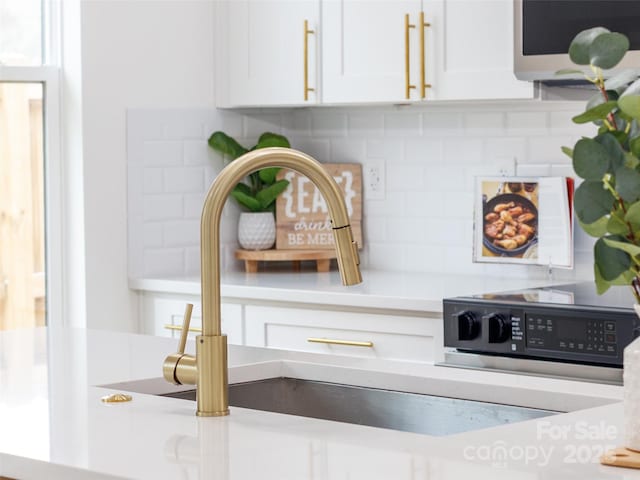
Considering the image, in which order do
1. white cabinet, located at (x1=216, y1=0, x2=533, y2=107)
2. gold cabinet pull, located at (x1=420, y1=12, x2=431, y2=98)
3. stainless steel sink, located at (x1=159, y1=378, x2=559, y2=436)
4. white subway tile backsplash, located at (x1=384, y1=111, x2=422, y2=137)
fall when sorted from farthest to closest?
white subway tile backsplash, located at (x1=384, y1=111, x2=422, y2=137)
gold cabinet pull, located at (x1=420, y1=12, x2=431, y2=98)
white cabinet, located at (x1=216, y1=0, x2=533, y2=107)
stainless steel sink, located at (x1=159, y1=378, x2=559, y2=436)

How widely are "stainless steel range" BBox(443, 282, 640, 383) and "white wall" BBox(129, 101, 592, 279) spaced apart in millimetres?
727

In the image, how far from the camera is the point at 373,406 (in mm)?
2049

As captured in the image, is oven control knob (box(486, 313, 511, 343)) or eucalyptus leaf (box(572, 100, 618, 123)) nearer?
eucalyptus leaf (box(572, 100, 618, 123))

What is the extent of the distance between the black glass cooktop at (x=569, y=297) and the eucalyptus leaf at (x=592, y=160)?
1.75 m

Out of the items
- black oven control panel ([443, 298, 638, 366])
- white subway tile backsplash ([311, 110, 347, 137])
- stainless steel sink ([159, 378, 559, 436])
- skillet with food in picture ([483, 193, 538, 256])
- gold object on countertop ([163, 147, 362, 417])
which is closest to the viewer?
gold object on countertop ([163, 147, 362, 417])

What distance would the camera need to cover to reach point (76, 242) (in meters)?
3.90

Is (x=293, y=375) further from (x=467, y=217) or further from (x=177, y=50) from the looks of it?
(x=177, y=50)

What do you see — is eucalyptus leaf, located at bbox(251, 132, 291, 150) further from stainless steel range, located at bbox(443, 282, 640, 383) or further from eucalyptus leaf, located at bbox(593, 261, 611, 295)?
eucalyptus leaf, located at bbox(593, 261, 611, 295)

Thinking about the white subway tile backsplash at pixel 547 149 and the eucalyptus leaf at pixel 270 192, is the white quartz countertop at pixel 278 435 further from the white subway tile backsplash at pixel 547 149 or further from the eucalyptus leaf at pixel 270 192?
A: the eucalyptus leaf at pixel 270 192

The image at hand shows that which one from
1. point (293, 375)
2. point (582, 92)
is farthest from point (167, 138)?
point (293, 375)

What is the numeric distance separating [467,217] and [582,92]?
25.1 inches

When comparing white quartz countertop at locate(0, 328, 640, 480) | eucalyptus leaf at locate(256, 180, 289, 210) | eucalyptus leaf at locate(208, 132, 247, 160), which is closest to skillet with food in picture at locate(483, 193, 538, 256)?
eucalyptus leaf at locate(256, 180, 289, 210)

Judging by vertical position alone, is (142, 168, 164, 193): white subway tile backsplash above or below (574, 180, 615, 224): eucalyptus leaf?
above

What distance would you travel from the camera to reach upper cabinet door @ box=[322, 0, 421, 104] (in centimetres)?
371
